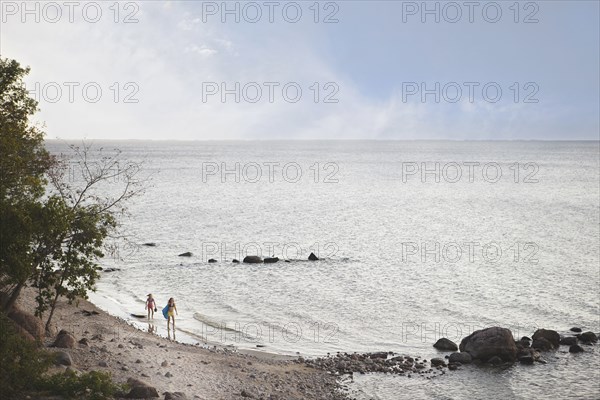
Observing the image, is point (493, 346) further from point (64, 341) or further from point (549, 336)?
point (64, 341)

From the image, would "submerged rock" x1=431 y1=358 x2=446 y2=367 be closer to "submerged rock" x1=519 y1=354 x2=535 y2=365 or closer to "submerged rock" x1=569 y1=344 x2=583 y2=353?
"submerged rock" x1=519 y1=354 x2=535 y2=365

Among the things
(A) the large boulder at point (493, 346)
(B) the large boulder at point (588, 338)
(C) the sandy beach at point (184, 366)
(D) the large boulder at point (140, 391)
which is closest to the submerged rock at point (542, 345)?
(A) the large boulder at point (493, 346)

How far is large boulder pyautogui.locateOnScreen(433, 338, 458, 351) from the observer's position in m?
36.7

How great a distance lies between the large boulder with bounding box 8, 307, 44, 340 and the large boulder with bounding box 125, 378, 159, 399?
5464 millimetres

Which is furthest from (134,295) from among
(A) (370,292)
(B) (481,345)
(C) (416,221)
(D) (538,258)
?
(C) (416,221)

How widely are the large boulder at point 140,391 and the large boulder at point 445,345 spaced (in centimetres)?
1902

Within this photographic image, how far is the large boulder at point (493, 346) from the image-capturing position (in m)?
34.1

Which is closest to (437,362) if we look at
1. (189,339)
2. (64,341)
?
(189,339)

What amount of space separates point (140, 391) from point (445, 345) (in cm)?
1987

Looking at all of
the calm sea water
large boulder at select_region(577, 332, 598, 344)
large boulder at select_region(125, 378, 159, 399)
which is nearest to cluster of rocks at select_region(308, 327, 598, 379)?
the calm sea water

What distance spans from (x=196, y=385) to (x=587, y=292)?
35.7m

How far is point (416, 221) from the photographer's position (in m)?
96.8

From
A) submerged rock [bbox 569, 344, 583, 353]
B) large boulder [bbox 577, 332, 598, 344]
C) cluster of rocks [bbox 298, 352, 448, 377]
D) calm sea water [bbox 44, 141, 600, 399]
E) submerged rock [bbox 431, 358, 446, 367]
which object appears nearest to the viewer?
cluster of rocks [bbox 298, 352, 448, 377]

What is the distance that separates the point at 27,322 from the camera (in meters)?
26.6
